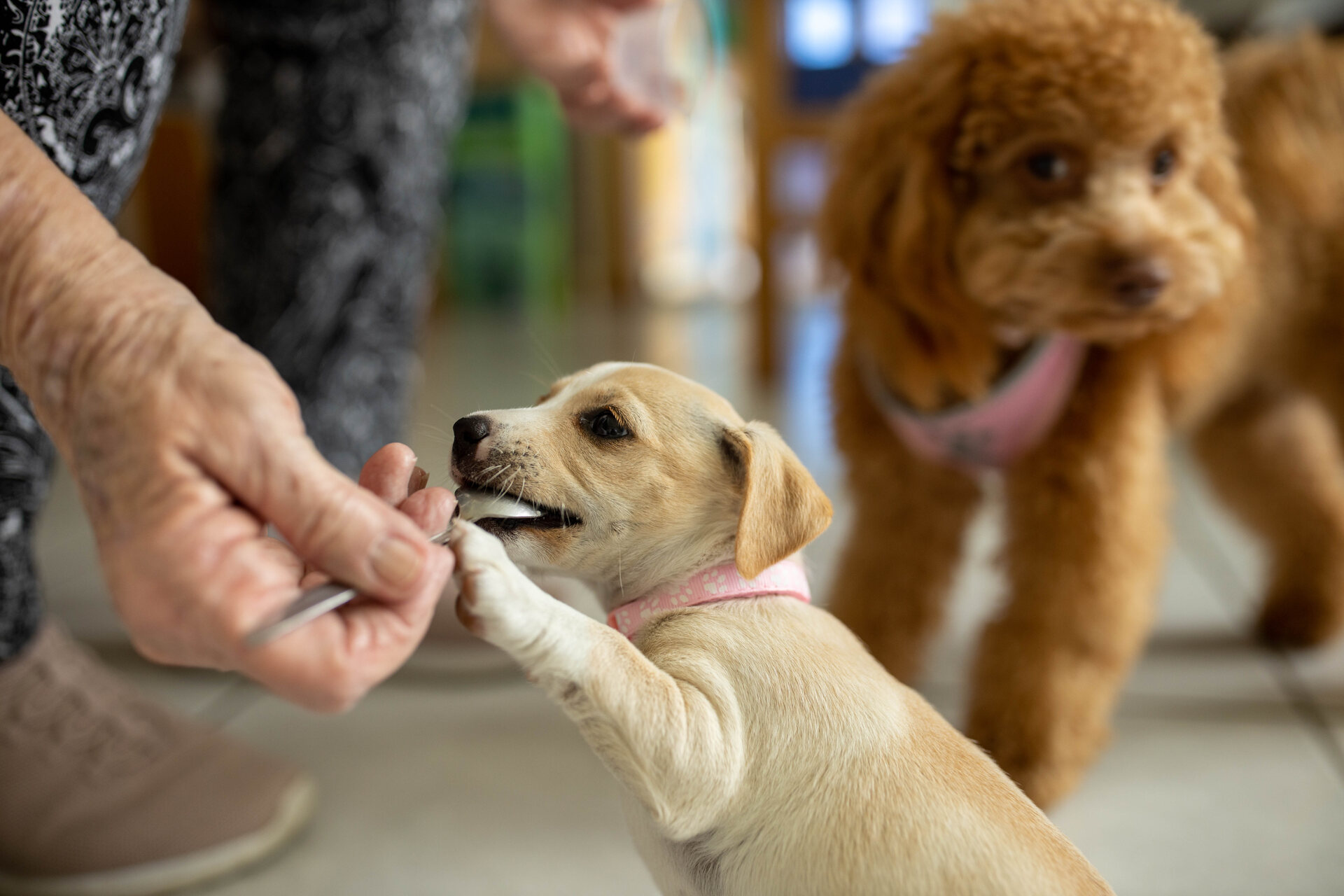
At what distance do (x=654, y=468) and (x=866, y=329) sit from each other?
0.46 metres

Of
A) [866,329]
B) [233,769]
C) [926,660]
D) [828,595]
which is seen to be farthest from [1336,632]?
[233,769]

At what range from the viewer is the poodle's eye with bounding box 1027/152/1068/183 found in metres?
0.92

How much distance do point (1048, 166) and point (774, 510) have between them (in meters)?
0.54

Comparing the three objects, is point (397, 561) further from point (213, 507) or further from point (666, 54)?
point (666, 54)

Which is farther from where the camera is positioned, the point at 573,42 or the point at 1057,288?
the point at 573,42

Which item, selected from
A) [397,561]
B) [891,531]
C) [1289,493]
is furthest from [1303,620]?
[397,561]

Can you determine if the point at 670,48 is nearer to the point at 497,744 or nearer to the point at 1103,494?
the point at 1103,494

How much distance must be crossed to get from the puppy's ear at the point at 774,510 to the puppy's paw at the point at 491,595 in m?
0.11

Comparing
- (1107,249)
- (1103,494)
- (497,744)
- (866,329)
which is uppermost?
(1107,249)

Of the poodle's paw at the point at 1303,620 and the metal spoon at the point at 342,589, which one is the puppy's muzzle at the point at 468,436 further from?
the poodle's paw at the point at 1303,620

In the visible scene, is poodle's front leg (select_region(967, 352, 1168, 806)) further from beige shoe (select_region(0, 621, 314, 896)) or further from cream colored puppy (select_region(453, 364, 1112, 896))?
beige shoe (select_region(0, 621, 314, 896))

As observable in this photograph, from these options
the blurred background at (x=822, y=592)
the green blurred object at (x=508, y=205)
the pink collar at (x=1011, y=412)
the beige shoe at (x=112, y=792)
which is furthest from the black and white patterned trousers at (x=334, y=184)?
the green blurred object at (x=508, y=205)

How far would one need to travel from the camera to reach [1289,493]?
1.43 m

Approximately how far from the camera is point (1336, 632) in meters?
1.36
